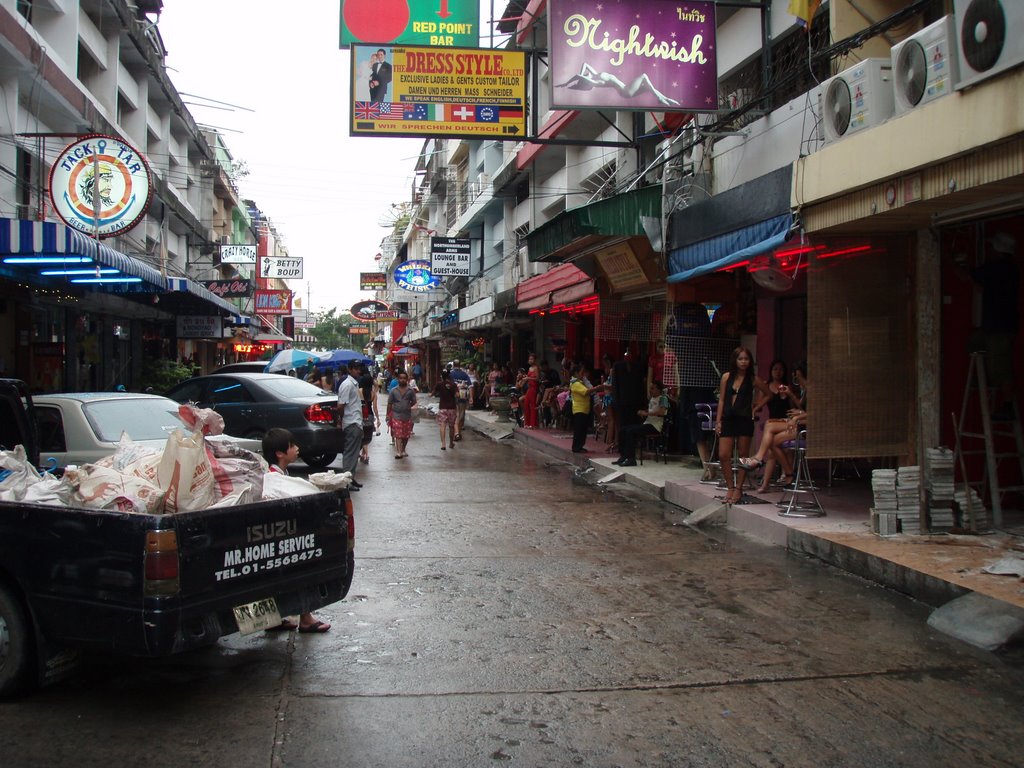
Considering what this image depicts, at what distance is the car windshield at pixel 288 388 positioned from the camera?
44.3 ft

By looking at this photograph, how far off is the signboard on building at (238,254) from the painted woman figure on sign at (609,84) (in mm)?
25229

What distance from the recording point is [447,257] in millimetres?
32906

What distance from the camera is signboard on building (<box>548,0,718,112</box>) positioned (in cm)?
1115

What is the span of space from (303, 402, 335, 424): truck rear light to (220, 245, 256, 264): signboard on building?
2232 cm

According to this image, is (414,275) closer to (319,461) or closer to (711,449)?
(319,461)

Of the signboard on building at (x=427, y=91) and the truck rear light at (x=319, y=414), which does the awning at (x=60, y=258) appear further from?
the signboard on building at (x=427, y=91)

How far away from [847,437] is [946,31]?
382cm

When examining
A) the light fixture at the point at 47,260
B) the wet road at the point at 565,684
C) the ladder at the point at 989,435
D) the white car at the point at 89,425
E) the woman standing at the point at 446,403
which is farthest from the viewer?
the woman standing at the point at 446,403

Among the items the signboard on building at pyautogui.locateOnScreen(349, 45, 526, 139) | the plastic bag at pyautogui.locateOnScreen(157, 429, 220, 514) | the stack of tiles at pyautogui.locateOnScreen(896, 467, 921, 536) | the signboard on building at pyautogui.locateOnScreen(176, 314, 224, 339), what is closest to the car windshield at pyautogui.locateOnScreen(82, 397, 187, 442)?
the plastic bag at pyautogui.locateOnScreen(157, 429, 220, 514)

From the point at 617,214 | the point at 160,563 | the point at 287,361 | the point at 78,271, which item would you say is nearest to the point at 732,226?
the point at 617,214

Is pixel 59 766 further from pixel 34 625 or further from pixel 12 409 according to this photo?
pixel 12 409

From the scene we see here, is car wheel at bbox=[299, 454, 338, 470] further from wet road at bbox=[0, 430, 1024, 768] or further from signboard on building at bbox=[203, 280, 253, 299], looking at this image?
signboard on building at bbox=[203, 280, 253, 299]

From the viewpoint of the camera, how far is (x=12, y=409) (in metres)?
5.65

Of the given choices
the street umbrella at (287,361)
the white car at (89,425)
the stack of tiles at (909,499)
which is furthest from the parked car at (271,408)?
the street umbrella at (287,361)
